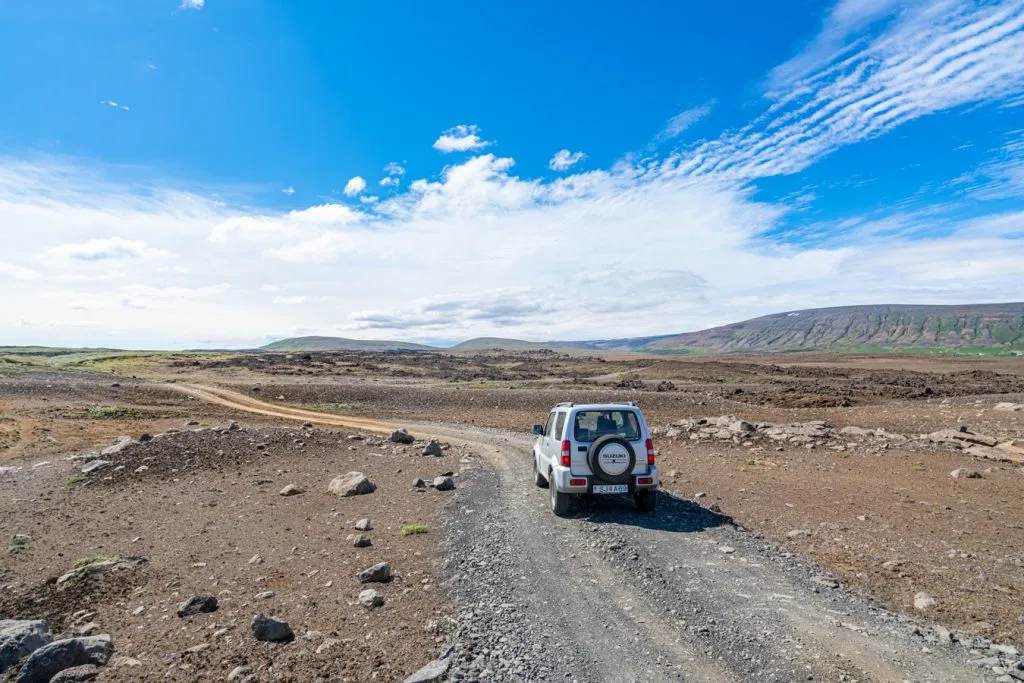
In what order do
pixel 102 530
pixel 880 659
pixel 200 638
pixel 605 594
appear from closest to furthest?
pixel 880 659, pixel 200 638, pixel 605 594, pixel 102 530

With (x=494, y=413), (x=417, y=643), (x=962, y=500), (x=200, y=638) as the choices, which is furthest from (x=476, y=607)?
(x=494, y=413)

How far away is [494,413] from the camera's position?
37.8m

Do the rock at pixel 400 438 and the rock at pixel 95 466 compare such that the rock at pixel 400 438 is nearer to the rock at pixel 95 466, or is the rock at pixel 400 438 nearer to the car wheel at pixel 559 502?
the rock at pixel 95 466

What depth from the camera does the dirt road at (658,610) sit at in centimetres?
624

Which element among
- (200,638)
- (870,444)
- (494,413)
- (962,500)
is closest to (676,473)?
(962,500)

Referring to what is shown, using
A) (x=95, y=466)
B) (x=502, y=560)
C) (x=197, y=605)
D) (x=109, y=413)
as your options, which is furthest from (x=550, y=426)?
(x=109, y=413)

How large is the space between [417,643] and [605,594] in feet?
9.46

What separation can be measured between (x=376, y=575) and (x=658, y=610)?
4.60 metres

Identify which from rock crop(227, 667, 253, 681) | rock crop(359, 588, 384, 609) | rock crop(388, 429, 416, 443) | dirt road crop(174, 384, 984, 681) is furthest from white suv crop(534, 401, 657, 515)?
rock crop(388, 429, 416, 443)

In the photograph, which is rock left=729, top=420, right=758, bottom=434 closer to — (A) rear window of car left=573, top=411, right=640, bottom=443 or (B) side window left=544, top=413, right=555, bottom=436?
(B) side window left=544, top=413, right=555, bottom=436

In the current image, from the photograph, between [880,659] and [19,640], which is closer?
[880,659]

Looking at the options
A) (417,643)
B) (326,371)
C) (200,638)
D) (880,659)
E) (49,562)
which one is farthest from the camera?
(326,371)

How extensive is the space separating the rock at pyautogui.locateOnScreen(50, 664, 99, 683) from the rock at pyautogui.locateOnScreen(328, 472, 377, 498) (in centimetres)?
827

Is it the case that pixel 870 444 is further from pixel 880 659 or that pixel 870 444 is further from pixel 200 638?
pixel 200 638
